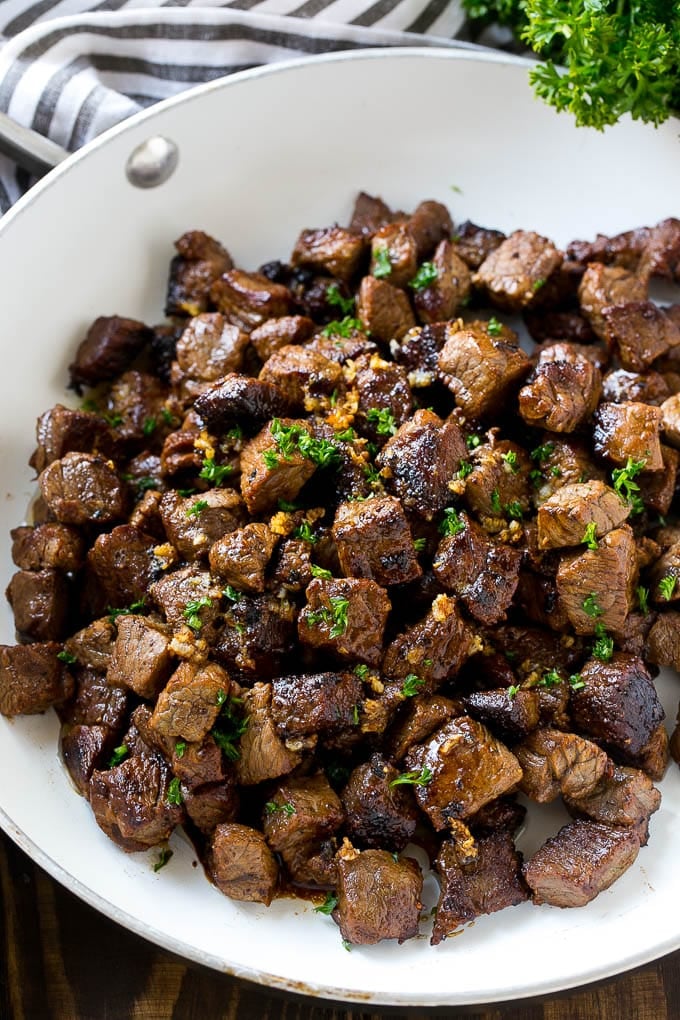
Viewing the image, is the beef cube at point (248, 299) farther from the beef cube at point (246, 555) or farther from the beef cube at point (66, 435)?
the beef cube at point (246, 555)

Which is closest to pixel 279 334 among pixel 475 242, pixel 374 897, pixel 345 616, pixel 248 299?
pixel 248 299

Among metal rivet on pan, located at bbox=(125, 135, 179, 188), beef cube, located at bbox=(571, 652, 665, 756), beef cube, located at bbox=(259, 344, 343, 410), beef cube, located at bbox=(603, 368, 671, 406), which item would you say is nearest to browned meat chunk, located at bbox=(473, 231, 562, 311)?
beef cube, located at bbox=(603, 368, 671, 406)

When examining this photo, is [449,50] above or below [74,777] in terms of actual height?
above

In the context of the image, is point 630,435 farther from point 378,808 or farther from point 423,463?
point 378,808

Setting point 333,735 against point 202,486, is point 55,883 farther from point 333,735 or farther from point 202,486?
point 202,486

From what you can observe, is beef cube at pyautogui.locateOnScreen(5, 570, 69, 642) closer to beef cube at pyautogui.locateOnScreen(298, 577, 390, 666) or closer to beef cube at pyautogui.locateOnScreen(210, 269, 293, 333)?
beef cube at pyautogui.locateOnScreen(298, 577, 390, 666)

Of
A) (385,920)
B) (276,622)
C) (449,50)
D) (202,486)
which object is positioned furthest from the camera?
(449,50)


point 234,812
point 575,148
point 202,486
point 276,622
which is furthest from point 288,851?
point 575,148
